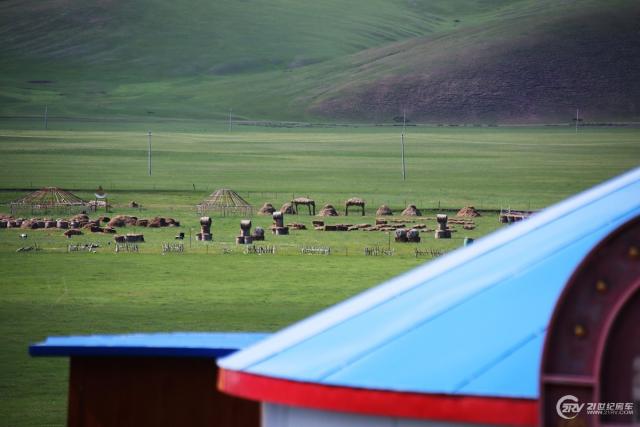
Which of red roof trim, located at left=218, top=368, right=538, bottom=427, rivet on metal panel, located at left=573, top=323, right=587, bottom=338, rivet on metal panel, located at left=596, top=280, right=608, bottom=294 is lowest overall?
red roof trim, located at left=218, top=368, right=538, bottom=427

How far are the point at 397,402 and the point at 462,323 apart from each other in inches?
14.1

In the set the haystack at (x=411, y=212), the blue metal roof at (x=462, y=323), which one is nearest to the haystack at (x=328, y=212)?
the haystack at (x=411, y=212)

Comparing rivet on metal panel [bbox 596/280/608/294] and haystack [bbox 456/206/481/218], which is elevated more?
rivet on metal panel [bbox 596/280/608/294]

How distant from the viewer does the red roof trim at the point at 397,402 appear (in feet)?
10.6

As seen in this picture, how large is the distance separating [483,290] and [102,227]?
3872 centimetres

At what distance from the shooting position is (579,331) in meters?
3.09

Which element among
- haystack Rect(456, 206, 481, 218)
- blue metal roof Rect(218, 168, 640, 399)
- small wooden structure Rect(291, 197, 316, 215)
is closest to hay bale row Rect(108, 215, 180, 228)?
small wooden structure Rect(291, 197, 316, 215)

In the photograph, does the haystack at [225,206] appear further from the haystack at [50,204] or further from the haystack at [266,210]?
the haystack at [50,204]

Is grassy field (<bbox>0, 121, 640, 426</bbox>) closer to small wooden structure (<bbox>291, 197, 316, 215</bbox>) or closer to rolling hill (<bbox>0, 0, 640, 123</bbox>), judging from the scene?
small wooden structure (<bbox>291, 197, 316, 215</bbox>)

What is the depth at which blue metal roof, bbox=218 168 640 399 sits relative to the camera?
3400mm

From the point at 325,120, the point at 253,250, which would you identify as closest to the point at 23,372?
the point at 253,250

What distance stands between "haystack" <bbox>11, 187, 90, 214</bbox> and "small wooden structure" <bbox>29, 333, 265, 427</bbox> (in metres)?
44.1

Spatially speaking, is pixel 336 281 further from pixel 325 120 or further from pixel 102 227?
pixel 325 120

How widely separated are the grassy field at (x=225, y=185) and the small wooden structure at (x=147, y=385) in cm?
846
